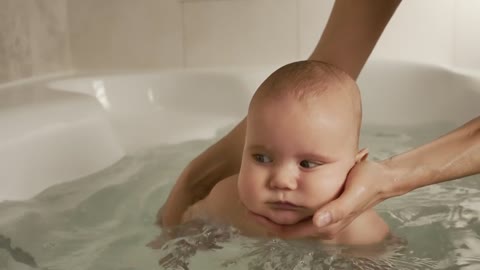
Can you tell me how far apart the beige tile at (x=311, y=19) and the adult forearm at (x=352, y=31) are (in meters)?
0.84

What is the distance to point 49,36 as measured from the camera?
2105 mm

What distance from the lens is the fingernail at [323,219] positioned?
0.75m

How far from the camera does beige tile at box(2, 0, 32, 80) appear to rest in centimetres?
179

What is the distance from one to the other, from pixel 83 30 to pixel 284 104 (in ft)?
5.01

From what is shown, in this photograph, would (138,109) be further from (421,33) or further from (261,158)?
(261,158)

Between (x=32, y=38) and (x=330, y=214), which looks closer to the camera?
(x=330, y=214)

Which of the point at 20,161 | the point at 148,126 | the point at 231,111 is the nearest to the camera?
the point at 20,161

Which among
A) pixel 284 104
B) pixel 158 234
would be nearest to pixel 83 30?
pixel 158 234

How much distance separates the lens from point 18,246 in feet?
3.16

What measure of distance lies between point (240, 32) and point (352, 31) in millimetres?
932

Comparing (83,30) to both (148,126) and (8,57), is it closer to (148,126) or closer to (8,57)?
(8,57)

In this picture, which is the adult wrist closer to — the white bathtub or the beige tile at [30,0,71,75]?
the white bathtub

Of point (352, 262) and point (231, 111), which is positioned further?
point (231, 111)

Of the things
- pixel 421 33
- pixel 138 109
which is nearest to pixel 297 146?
pixel 138 109
